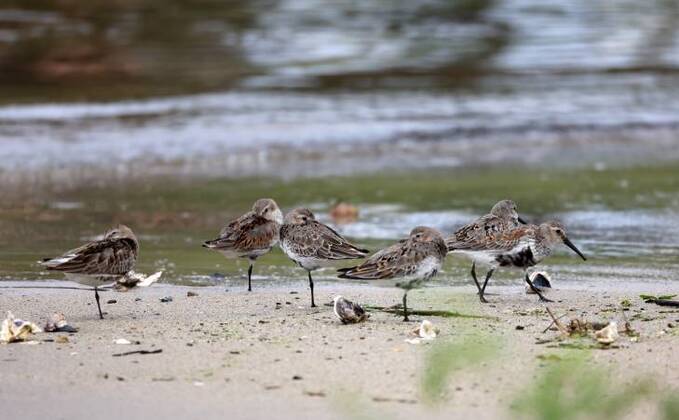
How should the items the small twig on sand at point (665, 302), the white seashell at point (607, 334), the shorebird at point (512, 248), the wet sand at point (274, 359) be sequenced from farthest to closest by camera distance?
the shorebird at point (512, 248) → the small twig on sand at point (665, 302) → the white seashell at point (607, 334) → the wet sand at point (274, 359)

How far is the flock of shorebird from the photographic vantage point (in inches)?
299

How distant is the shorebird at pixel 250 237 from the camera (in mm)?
9000

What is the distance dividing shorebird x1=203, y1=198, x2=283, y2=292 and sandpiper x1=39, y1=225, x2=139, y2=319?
104 cm

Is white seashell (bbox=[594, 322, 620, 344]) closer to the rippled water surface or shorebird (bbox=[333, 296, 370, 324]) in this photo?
shorebird (bbox=[333, 296, 370, 324])

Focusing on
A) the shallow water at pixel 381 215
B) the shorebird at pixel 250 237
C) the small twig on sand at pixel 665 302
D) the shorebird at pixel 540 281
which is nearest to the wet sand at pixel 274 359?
the small twig on sand at pixel 665 302

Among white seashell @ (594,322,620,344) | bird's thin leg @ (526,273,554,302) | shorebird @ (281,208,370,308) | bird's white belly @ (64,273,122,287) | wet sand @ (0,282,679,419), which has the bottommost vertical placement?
bird's thin leg @ (526,273,554,302)

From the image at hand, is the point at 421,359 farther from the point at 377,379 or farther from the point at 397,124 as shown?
the point at 397,124

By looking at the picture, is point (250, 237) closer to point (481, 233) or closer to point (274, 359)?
point (481, 233)

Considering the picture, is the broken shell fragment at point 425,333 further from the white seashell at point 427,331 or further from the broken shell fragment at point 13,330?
the broken shell fragment at point 13,330

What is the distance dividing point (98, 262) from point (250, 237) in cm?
162

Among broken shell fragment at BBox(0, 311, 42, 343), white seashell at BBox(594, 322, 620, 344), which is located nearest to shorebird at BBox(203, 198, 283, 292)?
broken shell fragment at BBox(0, 311, 42, 343)

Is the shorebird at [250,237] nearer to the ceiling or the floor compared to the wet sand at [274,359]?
nearer to the ceiling

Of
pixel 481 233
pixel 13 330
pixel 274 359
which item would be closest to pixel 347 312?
pixel 274 359

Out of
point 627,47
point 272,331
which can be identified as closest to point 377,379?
point 272,331
